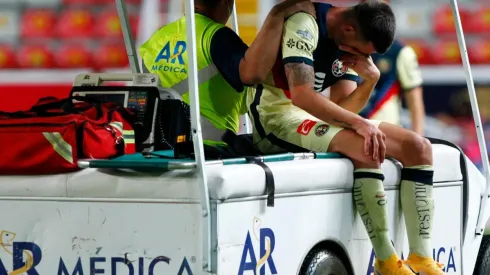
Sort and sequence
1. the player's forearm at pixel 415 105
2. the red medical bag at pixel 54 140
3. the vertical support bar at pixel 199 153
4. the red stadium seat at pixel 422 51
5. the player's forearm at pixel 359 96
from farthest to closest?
the red stadium seat at pixel 422 51
the player's forearm at pixel 415 105
the player's forearm at pixel 359 96
the red medical bag at pixel 54 140
the vertical support bar at pixel 199 153

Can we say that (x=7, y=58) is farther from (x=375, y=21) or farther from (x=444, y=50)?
(x=375, y=21)

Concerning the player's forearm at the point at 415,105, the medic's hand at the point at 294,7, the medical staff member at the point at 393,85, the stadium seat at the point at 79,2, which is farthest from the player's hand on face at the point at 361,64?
the stadium seat at the point at 79,2

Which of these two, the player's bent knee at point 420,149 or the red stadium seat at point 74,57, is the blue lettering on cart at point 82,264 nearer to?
the player's bent knee at point 420,149

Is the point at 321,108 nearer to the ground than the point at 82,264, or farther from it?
farther from it

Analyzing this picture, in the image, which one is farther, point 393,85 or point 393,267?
point 393,85

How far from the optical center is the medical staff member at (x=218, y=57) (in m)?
4.04

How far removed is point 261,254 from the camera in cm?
352

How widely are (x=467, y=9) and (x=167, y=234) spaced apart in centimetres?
664

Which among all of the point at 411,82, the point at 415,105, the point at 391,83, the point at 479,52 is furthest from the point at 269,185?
the point at 479,52

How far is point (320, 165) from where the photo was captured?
379 cm

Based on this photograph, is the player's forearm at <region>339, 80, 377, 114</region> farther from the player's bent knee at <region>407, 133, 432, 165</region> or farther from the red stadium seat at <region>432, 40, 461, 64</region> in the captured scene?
the red stadium seat at <region>432, 40, 461, 64</region>

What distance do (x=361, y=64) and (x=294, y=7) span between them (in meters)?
0.46

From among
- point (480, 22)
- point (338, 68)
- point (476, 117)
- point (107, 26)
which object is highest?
point (107, 26)

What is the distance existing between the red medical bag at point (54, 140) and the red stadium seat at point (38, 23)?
6.48 meters
